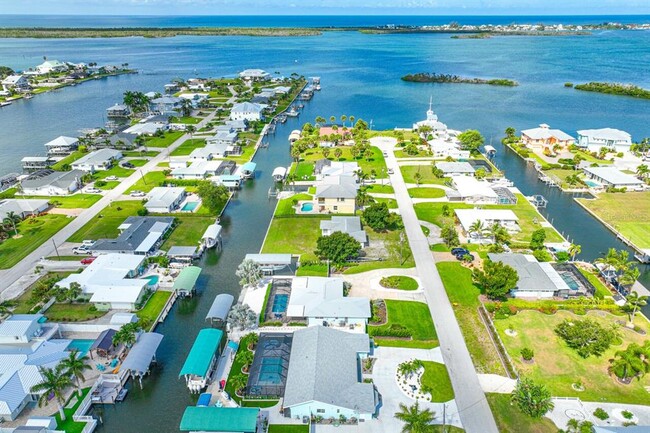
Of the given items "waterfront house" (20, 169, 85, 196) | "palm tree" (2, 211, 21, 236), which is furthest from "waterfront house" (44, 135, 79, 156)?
"palm tree" (2, 211, 21, 236)

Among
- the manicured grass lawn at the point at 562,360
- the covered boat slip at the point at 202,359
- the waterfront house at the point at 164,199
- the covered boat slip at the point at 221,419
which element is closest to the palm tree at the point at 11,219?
the waterfront house at the point at 164,199

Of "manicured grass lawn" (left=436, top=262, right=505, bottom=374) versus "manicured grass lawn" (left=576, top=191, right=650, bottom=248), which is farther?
"manicured grass lawn" (left=576, top=191, right=650, bottom=248)

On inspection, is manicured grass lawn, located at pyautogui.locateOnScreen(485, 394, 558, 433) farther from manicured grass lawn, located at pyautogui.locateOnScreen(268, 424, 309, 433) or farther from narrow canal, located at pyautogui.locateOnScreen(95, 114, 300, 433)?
narrow canal, located at pyautogui.locateOnScreen(95, 114, 300, 433)

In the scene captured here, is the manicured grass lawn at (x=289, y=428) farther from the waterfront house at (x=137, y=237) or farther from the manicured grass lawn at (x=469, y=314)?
the waterfront house at (x=137, y=237)

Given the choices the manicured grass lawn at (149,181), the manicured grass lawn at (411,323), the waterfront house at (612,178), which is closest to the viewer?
the manicured grass lawn at (411,323)

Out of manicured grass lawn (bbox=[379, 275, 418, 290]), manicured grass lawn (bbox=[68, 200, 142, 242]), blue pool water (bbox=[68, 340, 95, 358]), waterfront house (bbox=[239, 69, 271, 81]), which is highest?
waterfront house (bbox=[239, 69, 271, 81])

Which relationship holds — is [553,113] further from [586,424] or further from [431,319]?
[586,424]
